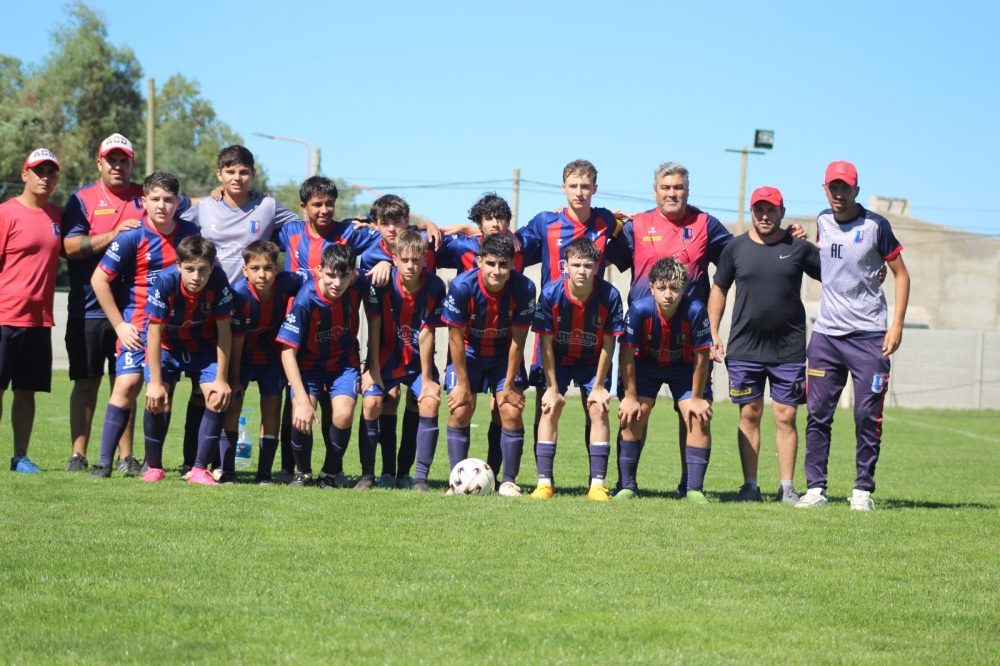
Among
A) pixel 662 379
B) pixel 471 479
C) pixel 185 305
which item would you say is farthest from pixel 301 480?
pixel 662 379

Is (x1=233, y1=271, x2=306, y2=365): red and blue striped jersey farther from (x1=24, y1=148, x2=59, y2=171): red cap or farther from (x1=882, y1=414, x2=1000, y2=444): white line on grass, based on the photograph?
(x1=882, y1=414, x2=1000, y2=444): white line on grass

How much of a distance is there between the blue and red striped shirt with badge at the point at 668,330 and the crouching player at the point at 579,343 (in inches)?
4.4

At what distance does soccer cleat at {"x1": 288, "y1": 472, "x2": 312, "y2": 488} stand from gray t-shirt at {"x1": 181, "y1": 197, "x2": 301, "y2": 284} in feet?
4.83

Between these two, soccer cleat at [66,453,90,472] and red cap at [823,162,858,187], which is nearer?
red cap at [823,162,858,187]

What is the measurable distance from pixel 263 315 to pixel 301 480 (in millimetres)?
1188

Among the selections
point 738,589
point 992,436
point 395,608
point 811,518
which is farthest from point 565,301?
point 992,436

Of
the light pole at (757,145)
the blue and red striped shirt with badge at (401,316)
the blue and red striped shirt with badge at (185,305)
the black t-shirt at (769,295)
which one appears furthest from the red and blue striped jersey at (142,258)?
the light pole at (757,145)

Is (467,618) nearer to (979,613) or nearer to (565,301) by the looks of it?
(979,613)

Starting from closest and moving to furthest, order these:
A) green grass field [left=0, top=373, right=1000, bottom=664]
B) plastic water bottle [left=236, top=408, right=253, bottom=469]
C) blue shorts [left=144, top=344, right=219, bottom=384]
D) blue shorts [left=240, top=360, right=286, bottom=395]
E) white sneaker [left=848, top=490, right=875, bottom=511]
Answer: green grass field [left=0, top=373, right=1000, bottom=664], white sneaker [left=848, top=490, right=875, bottom=511], blue shorts [left=144, top=344, right=219, bottom=384], blue shorts [left=240, top=360, right=286, bottom=395], plastic water bottle [left=236, top=408, right=253, bottom=469]

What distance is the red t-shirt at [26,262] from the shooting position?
8.06 meters

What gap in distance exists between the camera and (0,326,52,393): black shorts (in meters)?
8.02

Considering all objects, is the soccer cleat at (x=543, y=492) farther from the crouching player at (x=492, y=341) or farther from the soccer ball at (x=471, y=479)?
the soccer ball at (x=471, y=479)

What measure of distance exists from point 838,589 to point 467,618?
1.73 m

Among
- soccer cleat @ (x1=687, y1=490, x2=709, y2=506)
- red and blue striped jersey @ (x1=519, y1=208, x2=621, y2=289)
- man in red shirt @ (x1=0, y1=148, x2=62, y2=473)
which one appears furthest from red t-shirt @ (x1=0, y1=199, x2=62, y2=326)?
soccer cleat @ (x1=687, y1=490, x2=709, y2=506)
